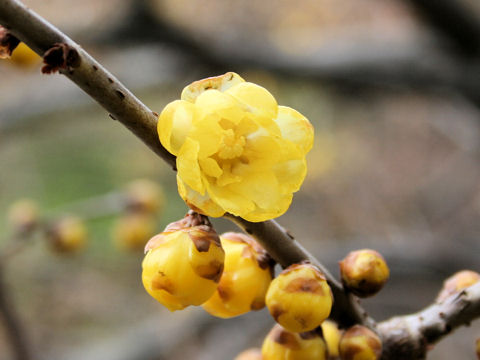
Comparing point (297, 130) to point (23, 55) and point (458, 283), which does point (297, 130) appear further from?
point (23, 55)

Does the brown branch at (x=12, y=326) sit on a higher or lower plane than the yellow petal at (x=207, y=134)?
higher

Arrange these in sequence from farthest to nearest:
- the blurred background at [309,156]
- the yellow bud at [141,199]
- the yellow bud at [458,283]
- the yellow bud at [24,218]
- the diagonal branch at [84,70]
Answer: the blurred background at [309,156] → the yellow bud at [141,199] → the yellow bud at [24,218] → the yellow bud at [458,283] → the diagonal branch at [84,70]

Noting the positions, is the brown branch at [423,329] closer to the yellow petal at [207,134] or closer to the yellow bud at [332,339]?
the yellow bud at [332,339]

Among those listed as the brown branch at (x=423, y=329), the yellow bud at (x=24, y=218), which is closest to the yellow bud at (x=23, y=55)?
the yellow bud at (x=24, y=218)

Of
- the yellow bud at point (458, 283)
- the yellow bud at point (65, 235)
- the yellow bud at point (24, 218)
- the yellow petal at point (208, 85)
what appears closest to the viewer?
the yellow petal at point (208, 85)

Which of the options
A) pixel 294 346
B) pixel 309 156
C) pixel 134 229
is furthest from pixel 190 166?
pixel 309 156

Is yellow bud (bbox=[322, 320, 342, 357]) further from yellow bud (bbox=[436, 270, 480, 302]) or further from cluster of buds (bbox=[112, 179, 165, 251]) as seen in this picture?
cluster of buds (bbox=[112, 179, 165, 251])

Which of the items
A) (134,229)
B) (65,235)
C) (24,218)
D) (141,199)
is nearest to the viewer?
(24,218)

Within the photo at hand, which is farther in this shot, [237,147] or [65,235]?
[65,235]
